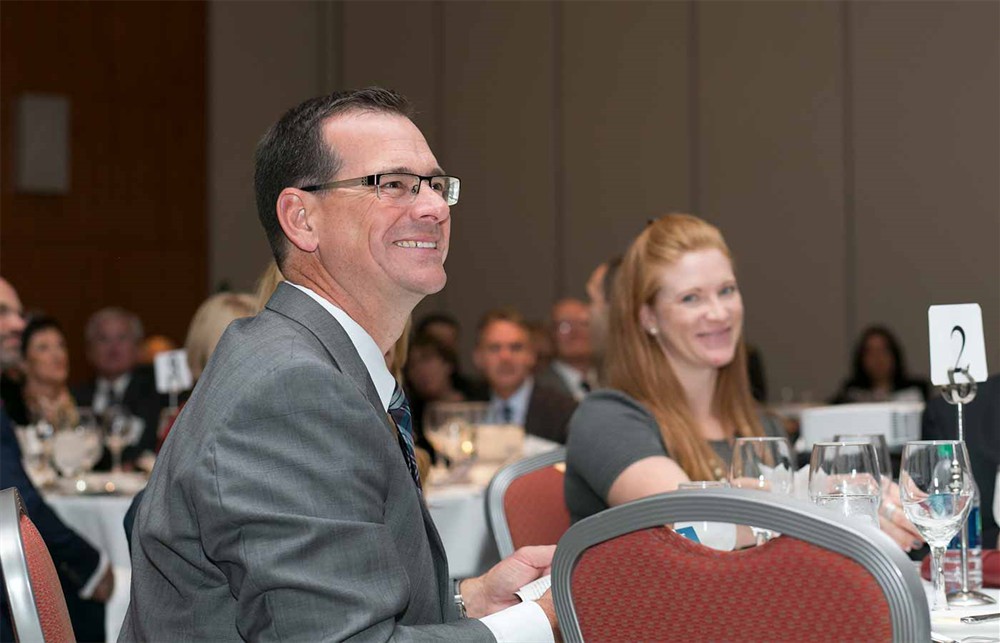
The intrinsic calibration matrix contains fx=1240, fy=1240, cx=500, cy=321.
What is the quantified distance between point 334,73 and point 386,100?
9.56 m

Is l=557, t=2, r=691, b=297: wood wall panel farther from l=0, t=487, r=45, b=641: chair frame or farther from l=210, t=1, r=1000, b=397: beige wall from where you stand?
l=0, t=487, r=45, b=641: chair frame

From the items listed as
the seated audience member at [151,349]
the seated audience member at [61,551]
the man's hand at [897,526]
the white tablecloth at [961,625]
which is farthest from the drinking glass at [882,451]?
the seated audience member at [151,349]

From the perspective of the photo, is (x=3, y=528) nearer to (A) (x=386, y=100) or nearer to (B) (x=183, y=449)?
(B) (x=183, y=449)

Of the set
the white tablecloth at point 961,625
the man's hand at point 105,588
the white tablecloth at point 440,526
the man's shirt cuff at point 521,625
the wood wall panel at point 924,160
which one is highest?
the wood wall panel at point 924,160

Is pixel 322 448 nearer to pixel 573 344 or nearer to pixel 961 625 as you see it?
pixel 961 625

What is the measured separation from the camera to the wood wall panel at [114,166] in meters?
9.71

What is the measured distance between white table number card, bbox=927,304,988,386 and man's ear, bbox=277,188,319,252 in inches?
47.1

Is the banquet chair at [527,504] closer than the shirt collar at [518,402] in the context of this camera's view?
Yes

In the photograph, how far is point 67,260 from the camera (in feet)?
32.4

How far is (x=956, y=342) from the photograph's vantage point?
2.28 m

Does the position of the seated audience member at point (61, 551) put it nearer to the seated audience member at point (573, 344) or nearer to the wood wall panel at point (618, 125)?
the seated audience member at point (573, 344)

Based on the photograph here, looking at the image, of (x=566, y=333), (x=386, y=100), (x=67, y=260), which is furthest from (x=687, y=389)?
(x=67, y=260)

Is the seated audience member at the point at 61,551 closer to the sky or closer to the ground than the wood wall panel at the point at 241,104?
closer to the ground

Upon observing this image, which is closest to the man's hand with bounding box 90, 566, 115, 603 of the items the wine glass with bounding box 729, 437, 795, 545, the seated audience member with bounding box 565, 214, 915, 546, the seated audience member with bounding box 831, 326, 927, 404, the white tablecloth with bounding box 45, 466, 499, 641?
the white tablecloth with bounding box 45, 466, 499, 641
